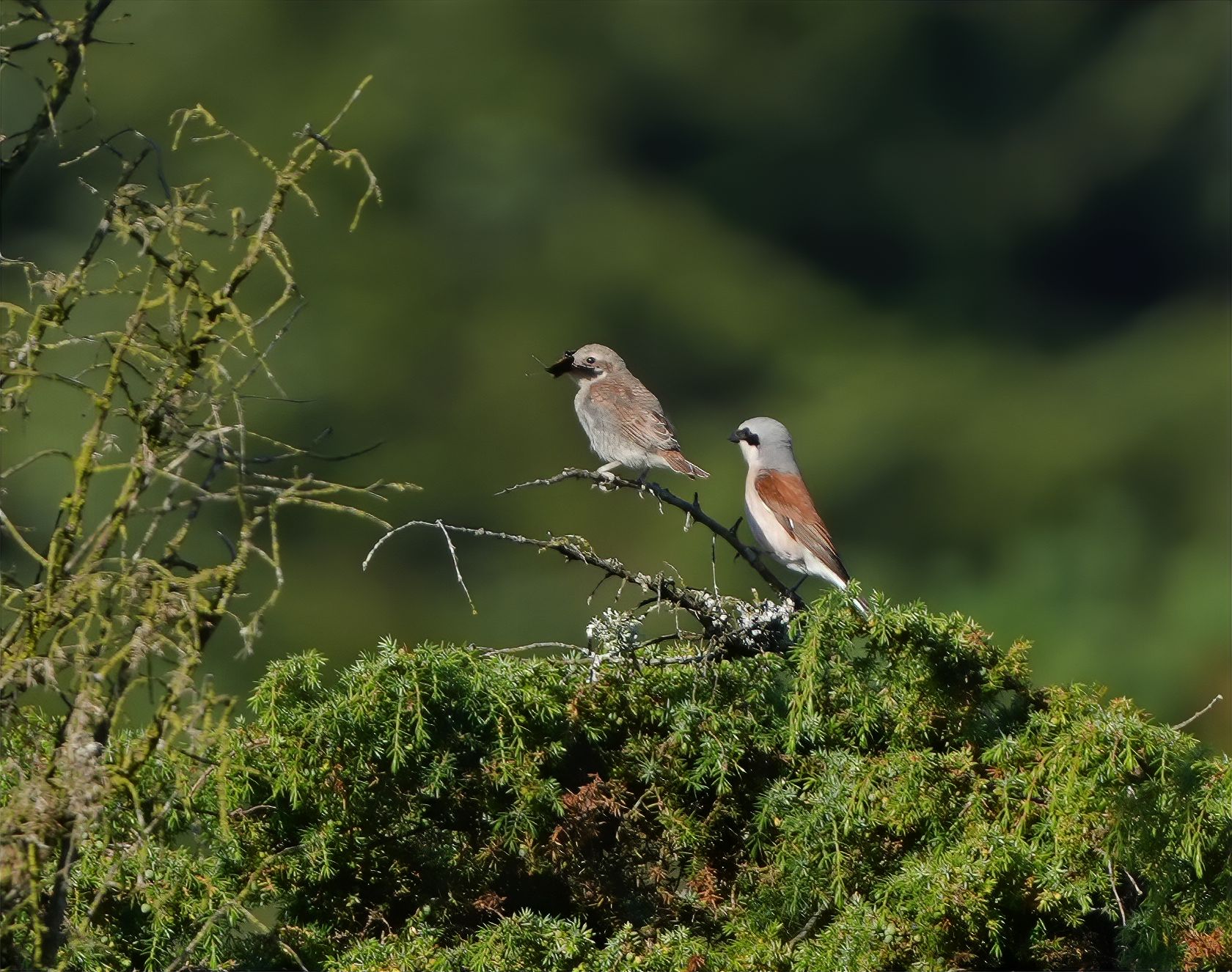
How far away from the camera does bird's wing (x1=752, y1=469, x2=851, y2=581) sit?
3814 mm

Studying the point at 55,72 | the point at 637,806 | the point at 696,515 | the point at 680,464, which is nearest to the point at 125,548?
the point at 55,72

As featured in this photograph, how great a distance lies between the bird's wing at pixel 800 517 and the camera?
150 inches

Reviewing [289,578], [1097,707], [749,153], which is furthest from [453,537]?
[1097,707]

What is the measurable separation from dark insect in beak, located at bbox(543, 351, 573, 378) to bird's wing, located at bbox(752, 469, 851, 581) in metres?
0.59

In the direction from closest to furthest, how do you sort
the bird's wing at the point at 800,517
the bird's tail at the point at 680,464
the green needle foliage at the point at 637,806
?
the green needle foliage at the point at 637,806 → the bird's wing at the point at 800,517 → the bird's tail at the point at 680,464

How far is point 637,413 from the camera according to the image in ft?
14.0

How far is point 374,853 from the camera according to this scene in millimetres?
1908

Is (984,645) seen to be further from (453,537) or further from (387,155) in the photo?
(387,155)

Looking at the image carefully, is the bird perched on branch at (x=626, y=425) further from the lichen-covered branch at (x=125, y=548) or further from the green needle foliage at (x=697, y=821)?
the lichen-covered branch at (x=125, y=548)

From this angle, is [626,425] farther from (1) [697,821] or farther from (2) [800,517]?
(1) [697,821]

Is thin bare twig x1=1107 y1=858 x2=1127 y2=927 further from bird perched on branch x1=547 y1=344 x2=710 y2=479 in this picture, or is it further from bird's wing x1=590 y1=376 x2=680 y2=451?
bird's wing x1=590 y1=376 x2=680 y2=451

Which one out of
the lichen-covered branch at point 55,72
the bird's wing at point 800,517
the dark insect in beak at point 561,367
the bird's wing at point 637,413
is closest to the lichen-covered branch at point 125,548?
the lichen-covered branch at point 55,72

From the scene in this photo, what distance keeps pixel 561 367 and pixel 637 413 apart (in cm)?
39

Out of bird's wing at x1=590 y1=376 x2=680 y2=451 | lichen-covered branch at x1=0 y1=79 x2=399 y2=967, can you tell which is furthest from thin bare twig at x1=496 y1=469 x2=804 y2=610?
bird's wing at x1=590 y1=376 x2=680 y2=451
